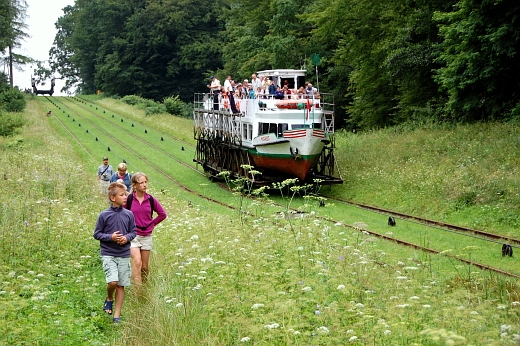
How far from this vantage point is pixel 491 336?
7309 millimetres

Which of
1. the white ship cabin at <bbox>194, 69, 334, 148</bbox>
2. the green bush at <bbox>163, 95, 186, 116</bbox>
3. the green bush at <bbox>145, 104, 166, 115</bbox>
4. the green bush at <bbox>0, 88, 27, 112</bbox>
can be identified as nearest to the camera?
the white ship cabin at <bbox>194, 69, 334, 148</bbox>

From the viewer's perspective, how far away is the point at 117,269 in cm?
998

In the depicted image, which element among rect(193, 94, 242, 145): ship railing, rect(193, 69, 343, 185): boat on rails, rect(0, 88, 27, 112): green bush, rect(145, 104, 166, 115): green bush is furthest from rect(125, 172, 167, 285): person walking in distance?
rect(145, 104, 166, 115): green bush

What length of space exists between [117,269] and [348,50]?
3030cm

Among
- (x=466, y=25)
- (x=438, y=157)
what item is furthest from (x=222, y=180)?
(x=466, y=25)

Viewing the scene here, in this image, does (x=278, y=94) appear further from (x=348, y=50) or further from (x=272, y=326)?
(x=272, y=326)

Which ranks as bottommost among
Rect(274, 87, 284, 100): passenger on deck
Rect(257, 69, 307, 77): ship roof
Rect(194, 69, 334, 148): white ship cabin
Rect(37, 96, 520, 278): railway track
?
Rect(37, 96, 520, 278): railway track

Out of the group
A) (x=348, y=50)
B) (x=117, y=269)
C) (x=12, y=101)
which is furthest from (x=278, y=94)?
(x=12, y=101)

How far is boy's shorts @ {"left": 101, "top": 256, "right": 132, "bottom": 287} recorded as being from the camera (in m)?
9.85

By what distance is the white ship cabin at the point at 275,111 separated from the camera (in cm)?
2584

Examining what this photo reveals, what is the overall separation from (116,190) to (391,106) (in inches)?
1257

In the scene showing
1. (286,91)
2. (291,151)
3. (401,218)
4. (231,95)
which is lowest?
(401,218)

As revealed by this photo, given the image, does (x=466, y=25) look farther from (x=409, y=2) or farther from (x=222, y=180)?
(x=222, y=180)

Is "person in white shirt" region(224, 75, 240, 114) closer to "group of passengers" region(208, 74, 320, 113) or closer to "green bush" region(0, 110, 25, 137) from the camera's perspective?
"group of passengers" region(208, 74, 320, 113)
